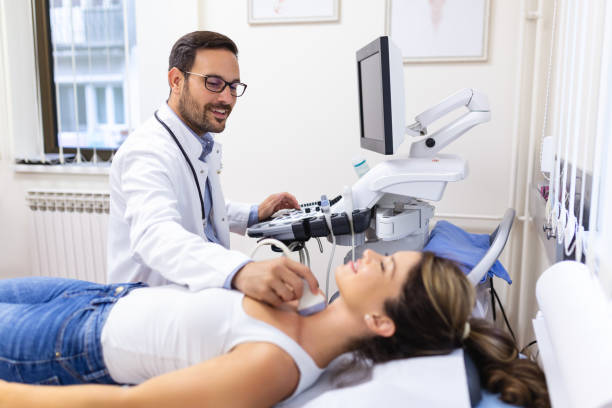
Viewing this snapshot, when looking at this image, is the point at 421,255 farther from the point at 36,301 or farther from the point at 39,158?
the point at 39,158

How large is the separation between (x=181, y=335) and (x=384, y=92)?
0.88 meters

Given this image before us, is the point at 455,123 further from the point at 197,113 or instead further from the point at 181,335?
the point at 181,335

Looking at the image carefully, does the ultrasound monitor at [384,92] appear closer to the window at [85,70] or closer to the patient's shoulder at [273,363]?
the patient's shoulder at [273,363]

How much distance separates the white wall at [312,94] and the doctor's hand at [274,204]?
56 cm

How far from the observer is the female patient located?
1.03 m

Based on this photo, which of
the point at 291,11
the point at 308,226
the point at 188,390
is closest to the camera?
the point at 188,390

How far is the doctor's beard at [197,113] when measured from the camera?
1.65m

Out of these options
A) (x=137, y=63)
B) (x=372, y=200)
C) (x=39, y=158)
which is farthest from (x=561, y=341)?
(x=39, y=158)

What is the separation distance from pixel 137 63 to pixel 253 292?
184 cm

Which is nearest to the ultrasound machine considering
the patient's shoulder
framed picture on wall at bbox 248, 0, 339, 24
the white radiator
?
the patient's shoulder

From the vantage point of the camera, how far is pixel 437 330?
3.41 ft

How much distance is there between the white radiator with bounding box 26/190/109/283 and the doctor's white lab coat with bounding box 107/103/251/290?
3.79 feet

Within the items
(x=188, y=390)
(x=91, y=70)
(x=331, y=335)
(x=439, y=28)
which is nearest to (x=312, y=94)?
(x=439, y=28)

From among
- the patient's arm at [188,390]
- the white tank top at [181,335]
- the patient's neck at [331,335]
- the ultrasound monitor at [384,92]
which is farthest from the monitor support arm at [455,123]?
the patient's arm at [188,390]
